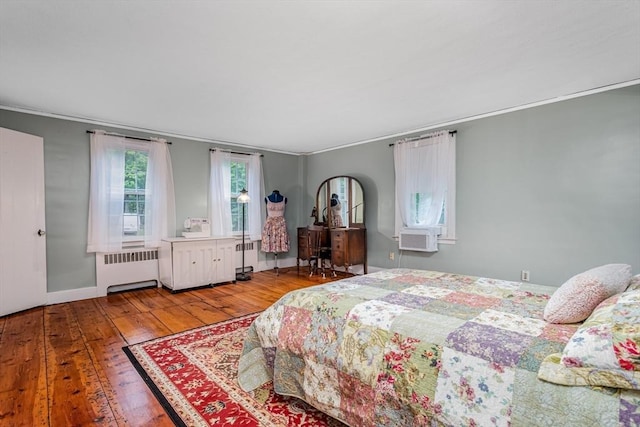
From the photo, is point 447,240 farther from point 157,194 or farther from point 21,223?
point 21,223

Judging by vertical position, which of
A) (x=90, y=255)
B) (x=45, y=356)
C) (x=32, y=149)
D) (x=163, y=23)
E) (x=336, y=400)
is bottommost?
(x=45, y=356)

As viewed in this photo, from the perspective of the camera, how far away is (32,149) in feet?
11.7

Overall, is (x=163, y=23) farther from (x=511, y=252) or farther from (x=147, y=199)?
(x=511, y=252)

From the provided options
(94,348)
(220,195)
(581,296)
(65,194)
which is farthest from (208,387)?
(220,195)

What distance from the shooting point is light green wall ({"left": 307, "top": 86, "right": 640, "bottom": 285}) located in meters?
2.94

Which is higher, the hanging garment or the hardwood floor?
the hanging garment

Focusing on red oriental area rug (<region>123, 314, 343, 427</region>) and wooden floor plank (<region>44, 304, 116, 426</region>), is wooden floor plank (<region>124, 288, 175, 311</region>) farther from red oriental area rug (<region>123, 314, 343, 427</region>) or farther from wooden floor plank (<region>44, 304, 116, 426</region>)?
red oriental area rug (<region>123, 314, 343, 427</region>)

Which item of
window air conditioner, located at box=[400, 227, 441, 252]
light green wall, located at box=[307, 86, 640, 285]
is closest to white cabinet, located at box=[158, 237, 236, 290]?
window air conditioner, located at box=[400, 227, 441, 252]

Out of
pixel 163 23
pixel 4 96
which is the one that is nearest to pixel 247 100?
pixel 163 23

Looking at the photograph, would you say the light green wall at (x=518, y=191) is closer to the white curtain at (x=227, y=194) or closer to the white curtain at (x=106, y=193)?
the white curtain at (x=106, y=193)

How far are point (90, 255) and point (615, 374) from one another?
16.5ft

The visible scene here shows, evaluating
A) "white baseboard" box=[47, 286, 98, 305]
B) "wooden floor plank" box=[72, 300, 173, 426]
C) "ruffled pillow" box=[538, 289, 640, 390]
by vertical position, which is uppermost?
"ruffled pillow" box=[538, 289, 640, 390]

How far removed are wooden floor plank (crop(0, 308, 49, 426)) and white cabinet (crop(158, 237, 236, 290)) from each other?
4.74 feet

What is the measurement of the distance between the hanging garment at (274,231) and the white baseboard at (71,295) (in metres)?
2.52
